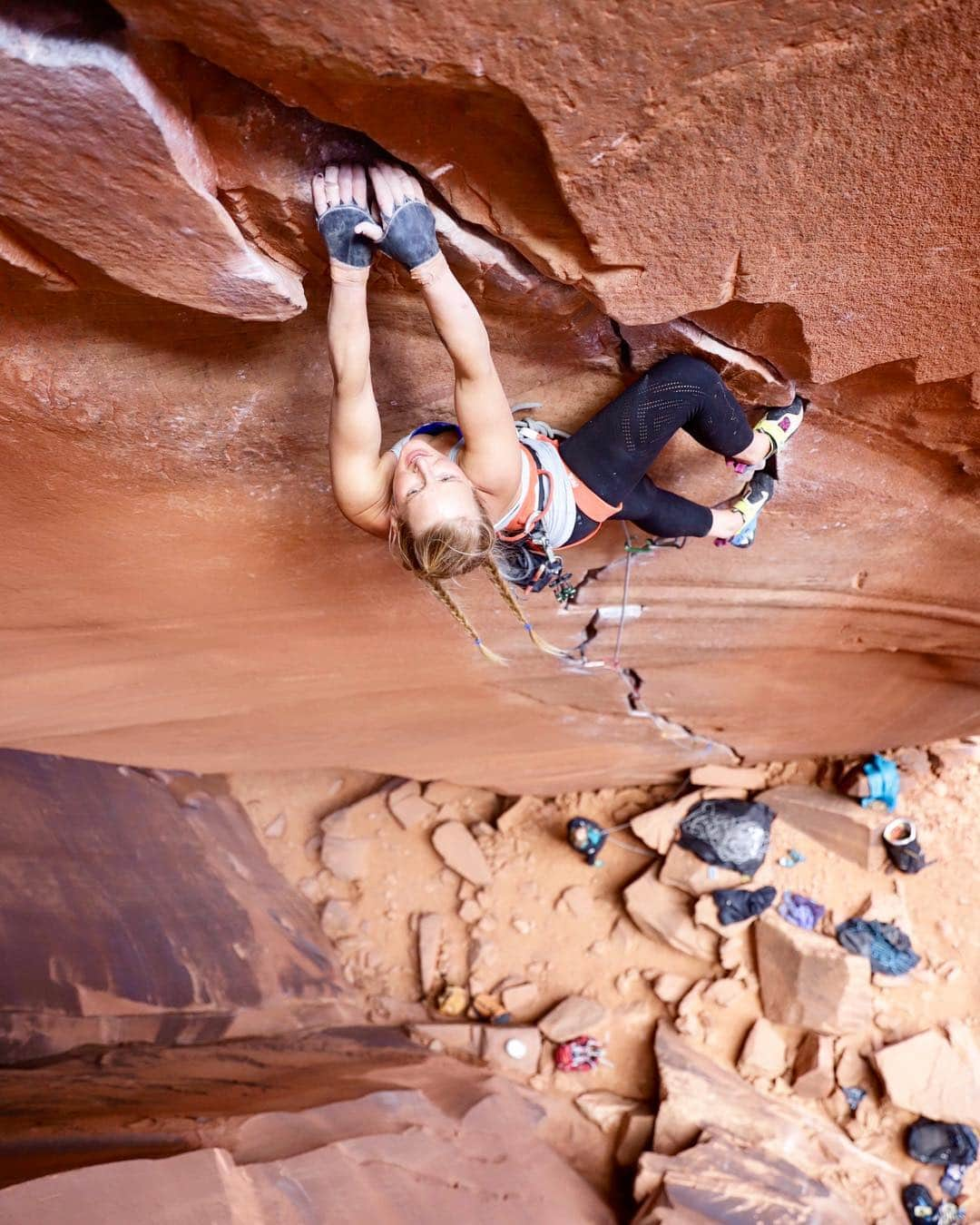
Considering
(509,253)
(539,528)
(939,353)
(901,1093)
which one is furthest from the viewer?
(901,1093)

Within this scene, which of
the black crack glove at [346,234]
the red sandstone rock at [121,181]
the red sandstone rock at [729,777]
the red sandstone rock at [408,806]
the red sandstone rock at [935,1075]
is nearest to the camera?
the red sandstone rock at [121,181]

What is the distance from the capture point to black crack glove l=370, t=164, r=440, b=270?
5.04 feet

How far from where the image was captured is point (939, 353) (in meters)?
2.07

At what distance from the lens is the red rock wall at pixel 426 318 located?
135 cm

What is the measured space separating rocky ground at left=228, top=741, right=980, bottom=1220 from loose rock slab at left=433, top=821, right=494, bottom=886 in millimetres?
11

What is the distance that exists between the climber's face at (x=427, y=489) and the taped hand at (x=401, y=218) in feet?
1.52

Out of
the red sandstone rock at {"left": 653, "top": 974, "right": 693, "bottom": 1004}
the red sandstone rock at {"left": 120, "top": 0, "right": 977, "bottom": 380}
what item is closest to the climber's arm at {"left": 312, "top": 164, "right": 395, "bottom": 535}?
the red sandstone rock at {"left": 120, "top": 0, "right": 977, "bottom": 380}

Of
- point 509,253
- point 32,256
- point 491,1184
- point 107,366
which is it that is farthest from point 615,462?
point 491,1184

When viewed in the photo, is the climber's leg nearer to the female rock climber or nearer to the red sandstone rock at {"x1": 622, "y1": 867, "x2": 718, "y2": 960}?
the female rock climber

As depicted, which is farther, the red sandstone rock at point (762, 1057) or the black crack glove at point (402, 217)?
the red sandstone rock at point (762, 1057)

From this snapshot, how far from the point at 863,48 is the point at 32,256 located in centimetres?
146

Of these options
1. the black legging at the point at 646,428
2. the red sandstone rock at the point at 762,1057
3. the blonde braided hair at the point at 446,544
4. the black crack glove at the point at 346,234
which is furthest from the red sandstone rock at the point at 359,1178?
the black crack glove at the point at 346,234

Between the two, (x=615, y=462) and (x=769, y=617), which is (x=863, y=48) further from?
(x=769, y=617)

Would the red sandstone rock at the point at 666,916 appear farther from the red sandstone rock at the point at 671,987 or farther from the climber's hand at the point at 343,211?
the climber's hand at the point at 343,211
